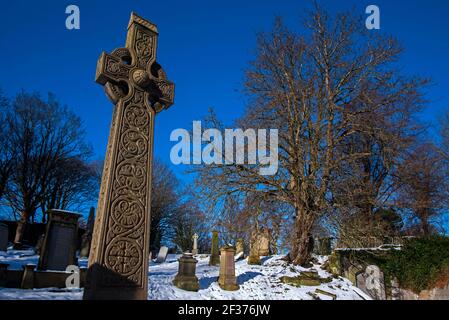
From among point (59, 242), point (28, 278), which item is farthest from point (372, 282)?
point (59, 242)

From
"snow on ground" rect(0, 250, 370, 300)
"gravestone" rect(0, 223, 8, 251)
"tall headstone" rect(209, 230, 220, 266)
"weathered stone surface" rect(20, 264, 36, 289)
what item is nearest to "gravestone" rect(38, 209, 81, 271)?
"weathered stone surface" rect(20, 264, 36, 289)

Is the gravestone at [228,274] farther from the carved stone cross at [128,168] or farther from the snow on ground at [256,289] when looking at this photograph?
the carved stone cross at [128,168]

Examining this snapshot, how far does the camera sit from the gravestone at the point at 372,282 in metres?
11.4

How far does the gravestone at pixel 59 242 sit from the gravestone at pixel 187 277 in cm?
452

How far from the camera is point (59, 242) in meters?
11.9

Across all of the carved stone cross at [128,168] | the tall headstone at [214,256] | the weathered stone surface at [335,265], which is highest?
the carved stone cross at [128,168]

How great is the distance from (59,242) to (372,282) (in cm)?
1145

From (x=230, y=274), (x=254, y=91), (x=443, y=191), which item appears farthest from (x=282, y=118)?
(x=443, y=191)

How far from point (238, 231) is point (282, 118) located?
4.74 meters

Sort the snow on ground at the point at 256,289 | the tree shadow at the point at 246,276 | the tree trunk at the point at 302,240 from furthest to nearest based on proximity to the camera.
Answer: the tree trunk at the point at 302,240
the tree shadow at the point at 246,276
the snow on ground at the point at 256,289

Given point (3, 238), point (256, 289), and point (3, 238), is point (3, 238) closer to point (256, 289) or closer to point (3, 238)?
point (3, 238)

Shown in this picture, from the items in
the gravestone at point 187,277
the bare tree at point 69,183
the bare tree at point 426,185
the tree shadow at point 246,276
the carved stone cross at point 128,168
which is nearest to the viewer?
the carved stone cross at point 128,168

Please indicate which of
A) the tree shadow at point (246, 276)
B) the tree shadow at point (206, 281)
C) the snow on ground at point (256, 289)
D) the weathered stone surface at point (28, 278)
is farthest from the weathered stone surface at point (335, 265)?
the weathered stone surface at point (28, 278)
